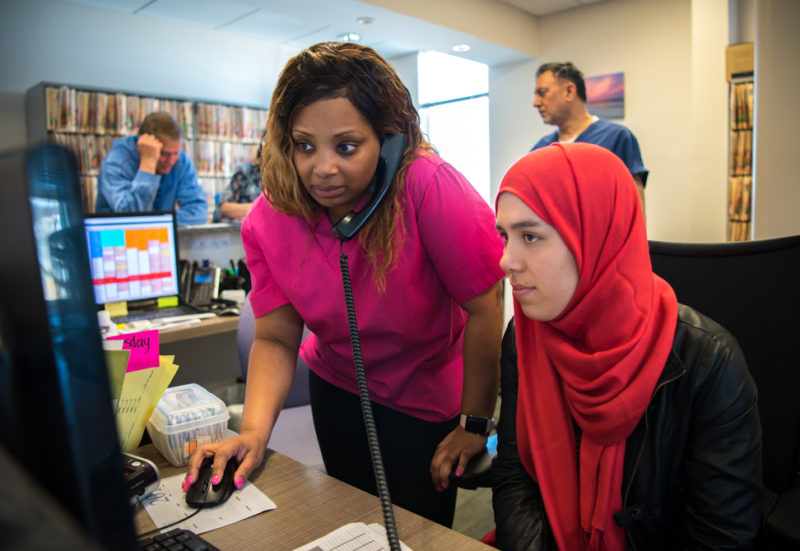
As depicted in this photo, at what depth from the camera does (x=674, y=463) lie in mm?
946

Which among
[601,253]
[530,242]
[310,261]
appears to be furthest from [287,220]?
[601,253]

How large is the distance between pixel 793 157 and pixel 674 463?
156 cm

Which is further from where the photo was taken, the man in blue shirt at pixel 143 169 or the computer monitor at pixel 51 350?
the man in blue shirt at pixel 143 169

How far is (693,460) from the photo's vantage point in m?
0.92

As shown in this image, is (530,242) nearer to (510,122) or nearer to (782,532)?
(782,532)

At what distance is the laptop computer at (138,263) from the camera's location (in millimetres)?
2410

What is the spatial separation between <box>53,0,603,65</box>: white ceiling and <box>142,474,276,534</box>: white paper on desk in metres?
3.36

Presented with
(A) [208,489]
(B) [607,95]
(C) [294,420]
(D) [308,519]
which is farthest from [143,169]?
(B) [607,95]

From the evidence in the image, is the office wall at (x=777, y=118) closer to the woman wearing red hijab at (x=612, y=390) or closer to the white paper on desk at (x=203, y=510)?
the woman wearing red hijab at (x=612, y=390)

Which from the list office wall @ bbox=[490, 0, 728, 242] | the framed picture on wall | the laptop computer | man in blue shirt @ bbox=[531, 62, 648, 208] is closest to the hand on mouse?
the laptop computer

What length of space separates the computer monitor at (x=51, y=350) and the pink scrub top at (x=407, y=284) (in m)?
0.75

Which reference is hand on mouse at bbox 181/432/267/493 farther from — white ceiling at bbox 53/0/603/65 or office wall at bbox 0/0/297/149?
office wall at bbox 0/0/297/149

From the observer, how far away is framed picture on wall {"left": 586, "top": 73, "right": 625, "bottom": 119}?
4.72 metres

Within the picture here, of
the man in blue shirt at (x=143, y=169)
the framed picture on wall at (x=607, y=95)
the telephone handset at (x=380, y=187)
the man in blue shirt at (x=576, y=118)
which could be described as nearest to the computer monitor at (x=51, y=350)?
the telephone handset at (x=380, y=187)
